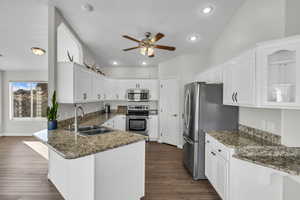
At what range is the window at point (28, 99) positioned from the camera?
18.4 feet

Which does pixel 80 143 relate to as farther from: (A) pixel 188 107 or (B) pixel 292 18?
(B) pixel 292 18

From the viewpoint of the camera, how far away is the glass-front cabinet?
1513mm

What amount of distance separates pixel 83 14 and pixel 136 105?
3460mm

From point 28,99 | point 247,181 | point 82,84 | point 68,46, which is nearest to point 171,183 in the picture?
point 247,181

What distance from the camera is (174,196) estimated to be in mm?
2357

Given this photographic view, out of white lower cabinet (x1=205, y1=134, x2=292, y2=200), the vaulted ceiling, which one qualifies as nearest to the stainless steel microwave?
the vaulted ceiling

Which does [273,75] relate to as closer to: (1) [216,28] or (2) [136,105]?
(1) [216,28]

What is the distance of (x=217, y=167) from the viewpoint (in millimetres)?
2240

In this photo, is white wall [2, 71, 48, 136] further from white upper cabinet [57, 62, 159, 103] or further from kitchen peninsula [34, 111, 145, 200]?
kitchen peninsula [34, 111, 145, 200]

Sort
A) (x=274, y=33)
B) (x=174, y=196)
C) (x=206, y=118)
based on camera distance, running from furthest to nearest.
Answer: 1. (x=206, y=118)
2. (x=174, y=196)
3. (x=274, y=33)

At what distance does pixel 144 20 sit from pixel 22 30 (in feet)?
8.19

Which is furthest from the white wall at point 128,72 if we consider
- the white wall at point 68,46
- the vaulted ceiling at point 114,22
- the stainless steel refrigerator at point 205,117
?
the stainless steel refrigerator at point 205,117

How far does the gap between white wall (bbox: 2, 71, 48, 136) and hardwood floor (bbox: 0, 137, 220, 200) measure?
5.45 feet

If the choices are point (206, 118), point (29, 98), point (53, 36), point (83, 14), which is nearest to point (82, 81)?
point (53, 36)
